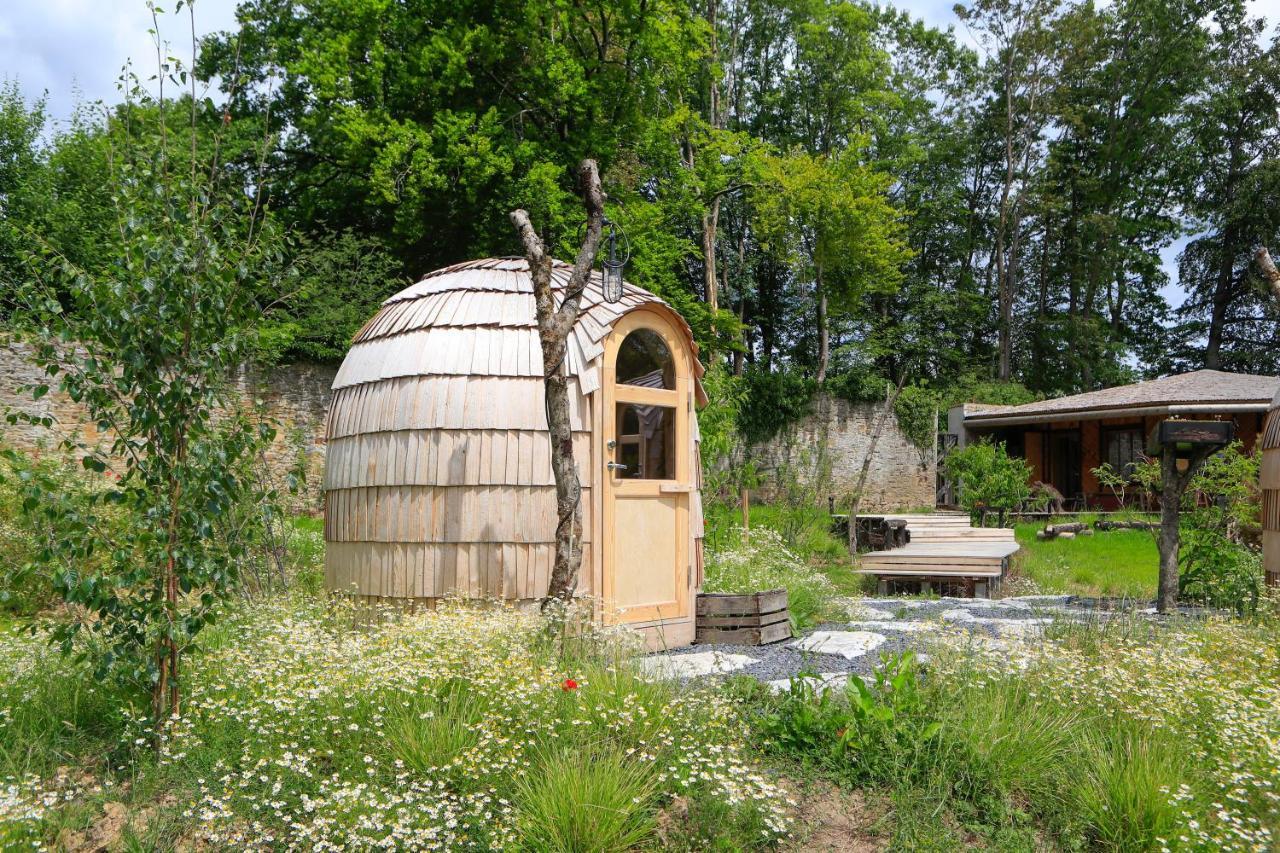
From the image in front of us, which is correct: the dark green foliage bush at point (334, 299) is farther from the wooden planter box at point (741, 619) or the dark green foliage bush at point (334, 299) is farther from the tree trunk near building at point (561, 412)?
the tree trunk near building at point (561, 412)

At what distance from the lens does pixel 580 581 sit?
22.5ft

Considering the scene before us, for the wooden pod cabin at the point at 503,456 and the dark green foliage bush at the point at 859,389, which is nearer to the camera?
the wooden pod cabin at the point at 503,456

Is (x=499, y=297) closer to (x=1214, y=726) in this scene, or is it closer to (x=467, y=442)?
(x=467, y=442)

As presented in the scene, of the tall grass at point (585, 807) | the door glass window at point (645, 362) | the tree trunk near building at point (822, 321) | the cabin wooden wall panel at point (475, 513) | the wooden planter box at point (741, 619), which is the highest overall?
the tree trunk near building at point (822, 321)

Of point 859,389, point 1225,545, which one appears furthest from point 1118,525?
point 859,389

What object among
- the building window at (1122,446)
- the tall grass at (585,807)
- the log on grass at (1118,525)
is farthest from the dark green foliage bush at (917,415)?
the tall grass at (585,807)

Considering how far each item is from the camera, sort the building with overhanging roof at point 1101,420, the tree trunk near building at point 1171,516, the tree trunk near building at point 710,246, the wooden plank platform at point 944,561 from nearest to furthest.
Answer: the tree trunk near building at point 1171,516
the wooden plank platform at point 944,561
the building with overhanging roof at point 1101,420
the tree trunk near building at point 710,246

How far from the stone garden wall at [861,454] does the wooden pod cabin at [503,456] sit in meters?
17.8

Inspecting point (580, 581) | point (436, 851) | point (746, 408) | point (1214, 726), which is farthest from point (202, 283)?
point (746, 408)

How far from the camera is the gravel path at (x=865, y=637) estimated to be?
619 centimetres

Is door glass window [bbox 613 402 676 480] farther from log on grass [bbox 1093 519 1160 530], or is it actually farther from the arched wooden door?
log on grass [bbox 1093 519 1160 530]

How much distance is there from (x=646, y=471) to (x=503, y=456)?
1219mm

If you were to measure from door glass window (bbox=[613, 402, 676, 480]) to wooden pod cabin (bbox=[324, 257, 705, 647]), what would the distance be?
13 mm

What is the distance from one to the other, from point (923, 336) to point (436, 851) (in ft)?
99.0
